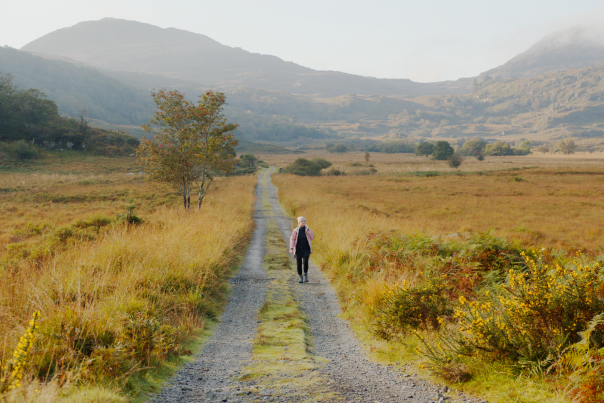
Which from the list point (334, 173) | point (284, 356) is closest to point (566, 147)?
point (334, 173)

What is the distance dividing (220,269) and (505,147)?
635 ft

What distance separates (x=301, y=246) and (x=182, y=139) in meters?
14.0

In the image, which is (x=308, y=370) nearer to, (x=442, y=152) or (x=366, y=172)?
(x=366, y=172)

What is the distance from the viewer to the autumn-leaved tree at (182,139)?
22.5m

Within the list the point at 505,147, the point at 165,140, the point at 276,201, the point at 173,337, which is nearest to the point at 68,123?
the point at 276,201

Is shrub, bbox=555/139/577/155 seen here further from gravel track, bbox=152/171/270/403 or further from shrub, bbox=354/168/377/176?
gravel track, bbox=152/171/270/403

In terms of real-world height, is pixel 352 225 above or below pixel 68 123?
below

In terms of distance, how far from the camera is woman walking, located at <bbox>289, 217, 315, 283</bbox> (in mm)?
12297

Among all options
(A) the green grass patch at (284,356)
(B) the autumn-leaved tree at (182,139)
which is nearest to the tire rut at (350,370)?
(A) the green grass patch at (284,356)

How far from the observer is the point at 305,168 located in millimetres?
84875

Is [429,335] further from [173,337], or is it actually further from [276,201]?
[276,201]

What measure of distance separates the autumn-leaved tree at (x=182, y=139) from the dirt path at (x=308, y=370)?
1452 cm

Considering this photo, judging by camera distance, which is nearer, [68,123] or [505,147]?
[68,123]

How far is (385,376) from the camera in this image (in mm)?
5715
